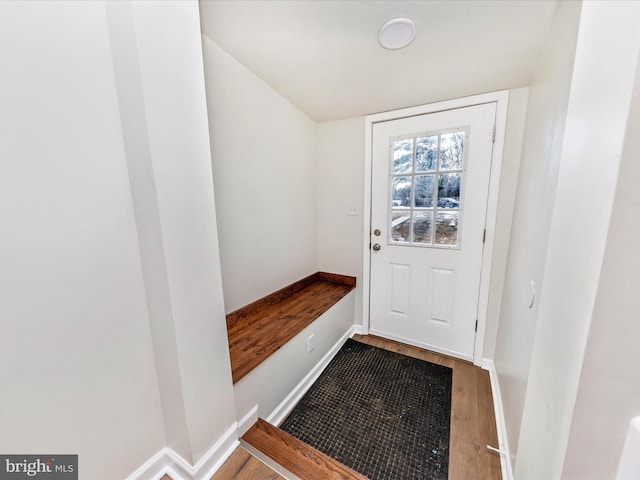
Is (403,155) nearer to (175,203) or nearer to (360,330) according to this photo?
(360,330)

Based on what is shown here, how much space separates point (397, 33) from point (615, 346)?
1.36 m

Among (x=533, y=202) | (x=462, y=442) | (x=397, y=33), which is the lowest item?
(x=462, y=442)

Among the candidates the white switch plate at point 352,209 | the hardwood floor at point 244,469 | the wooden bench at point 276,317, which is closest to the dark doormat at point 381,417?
the hardwood floor at point 244,469

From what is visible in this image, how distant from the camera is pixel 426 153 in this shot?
6.21ft

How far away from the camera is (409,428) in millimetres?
1358

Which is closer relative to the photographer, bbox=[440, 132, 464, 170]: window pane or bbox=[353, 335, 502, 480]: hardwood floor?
bbox=[353, 335, 502, 480]: hardwood floor

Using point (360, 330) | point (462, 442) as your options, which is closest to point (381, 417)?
point (462, 442)

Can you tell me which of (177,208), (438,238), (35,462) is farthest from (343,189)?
(35,462)

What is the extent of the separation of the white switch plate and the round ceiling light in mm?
1170

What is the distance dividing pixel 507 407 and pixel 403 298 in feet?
3.17

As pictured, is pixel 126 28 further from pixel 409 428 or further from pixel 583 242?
pixel 409 428

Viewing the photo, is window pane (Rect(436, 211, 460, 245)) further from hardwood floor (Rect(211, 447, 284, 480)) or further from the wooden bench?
hardwood floor (Rect(211, 447, 284, 480))

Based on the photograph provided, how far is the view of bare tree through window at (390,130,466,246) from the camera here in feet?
5.99

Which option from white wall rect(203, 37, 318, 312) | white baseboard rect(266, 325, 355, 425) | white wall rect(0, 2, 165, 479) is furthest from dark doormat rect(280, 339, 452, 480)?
white wall rect(0, 2, 165, 479)
